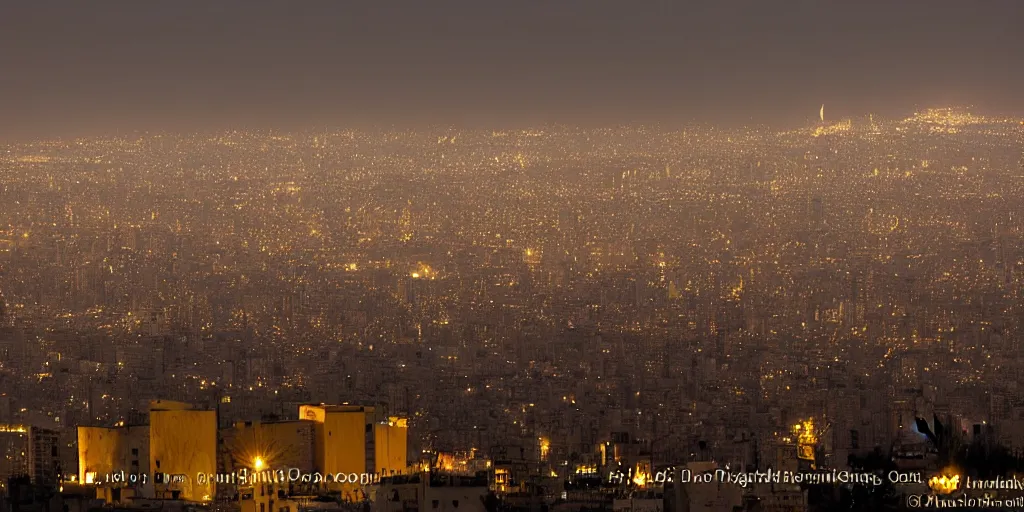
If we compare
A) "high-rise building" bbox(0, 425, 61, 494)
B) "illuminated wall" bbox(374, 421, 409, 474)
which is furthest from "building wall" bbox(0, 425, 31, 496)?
"illuminated wall" bbox(374, 421, 409, 474)

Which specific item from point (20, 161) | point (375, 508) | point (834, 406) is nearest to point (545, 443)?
point (834, 406)

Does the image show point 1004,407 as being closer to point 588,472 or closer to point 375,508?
point 588,472

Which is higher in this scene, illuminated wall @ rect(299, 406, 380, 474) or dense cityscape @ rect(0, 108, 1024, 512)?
dense cityscape @ rect(0, 108, 1024, 512)

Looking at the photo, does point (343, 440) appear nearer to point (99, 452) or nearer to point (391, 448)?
point (391, 448)

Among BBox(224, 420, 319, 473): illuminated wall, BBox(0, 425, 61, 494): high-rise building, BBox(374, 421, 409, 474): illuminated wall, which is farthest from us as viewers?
BBox(0, 425, 61, 494): high-rise building

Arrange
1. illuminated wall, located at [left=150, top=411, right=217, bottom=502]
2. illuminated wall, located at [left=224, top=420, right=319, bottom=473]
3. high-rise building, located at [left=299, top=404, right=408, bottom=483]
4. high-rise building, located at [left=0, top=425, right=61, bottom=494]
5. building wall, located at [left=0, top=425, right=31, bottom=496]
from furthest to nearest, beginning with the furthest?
building wall, located at [left=0, top=425, right=31, bottom=496] < high-rise building, located at [left=0, top=425, right=61, bottom=494] < high-rise building, located at [left=299, top=404, right=408, bottom=483] < illuminated wall, located at [left=224, top=420, right=319, bottom=473] < illuminated wall, located at [left=150, top=411, right=217, bottom=502]

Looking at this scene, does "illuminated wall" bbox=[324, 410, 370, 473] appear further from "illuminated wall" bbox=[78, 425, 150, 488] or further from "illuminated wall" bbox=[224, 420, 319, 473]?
"illuminated wall" bbox=[78, 425, 150, 488]

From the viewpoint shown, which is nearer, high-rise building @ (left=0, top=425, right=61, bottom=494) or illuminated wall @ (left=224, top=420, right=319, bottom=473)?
illuminated wall @ (left=224, top=420, right=319, bottom=473)

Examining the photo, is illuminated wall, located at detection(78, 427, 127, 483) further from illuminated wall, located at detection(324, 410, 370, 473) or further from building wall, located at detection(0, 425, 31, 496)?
illuminated wall, located at detection(324, 410, 370, 473)
